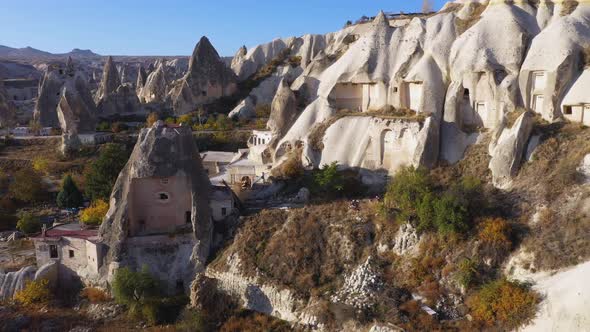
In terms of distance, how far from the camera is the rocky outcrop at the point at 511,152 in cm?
2173

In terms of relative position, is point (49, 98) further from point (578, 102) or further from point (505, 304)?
point (505, 304)

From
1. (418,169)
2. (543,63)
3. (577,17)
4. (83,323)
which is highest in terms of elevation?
(577,17)

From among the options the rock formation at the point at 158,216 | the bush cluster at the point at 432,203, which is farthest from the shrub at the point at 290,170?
the bush cluster at the point at 432,203

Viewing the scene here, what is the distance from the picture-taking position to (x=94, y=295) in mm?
21469

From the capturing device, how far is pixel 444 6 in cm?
3256

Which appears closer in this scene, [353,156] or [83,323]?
[83,323]

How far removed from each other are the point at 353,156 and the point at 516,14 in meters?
11.2

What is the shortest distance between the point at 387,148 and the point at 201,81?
1048 inches

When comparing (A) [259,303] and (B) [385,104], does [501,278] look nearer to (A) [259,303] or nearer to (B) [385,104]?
(A) [259,303]

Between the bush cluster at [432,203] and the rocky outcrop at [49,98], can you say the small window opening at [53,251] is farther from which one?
the rocky outcrop at [49,98]

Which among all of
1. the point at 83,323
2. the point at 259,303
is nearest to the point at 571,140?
the point at 259,303

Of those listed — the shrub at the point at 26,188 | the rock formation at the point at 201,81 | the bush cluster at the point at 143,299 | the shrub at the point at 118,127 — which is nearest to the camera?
the bush cluster at the point at 143,299

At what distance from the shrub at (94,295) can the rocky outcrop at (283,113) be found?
532 inches

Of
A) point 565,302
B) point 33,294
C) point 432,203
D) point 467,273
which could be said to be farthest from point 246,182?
point 565,302
